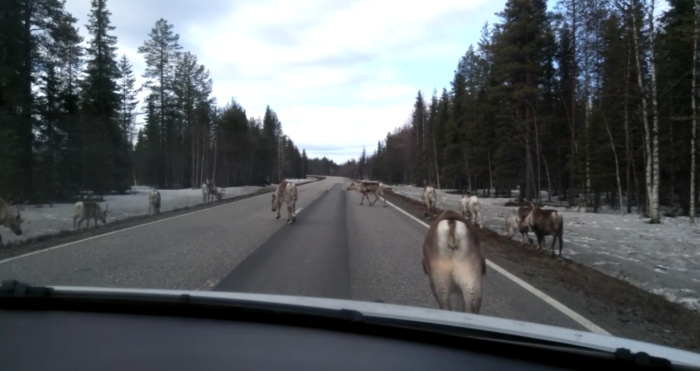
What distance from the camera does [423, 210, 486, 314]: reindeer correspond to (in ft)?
18.0

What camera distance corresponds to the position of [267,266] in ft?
32.9

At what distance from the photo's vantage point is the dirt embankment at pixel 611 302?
20.3 ft

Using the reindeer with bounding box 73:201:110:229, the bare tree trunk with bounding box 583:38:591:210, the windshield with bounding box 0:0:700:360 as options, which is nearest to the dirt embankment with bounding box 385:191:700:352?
the windshield with bounding box 0:0:700:360

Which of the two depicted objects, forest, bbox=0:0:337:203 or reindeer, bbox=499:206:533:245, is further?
forest, bbox=0:0:337:203

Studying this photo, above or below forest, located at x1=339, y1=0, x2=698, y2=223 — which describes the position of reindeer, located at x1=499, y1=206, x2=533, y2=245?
below

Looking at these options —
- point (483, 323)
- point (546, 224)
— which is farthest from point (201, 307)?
point (546, 224)

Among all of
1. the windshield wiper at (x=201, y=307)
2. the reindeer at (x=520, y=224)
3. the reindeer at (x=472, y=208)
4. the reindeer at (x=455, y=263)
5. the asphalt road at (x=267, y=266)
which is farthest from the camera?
the reindeer at (x=472, y=208)

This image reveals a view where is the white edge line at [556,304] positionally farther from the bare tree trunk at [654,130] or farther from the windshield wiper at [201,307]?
the bare tree trunk at [654,130]

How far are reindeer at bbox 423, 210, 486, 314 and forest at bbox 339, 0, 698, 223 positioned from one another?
1743 cm

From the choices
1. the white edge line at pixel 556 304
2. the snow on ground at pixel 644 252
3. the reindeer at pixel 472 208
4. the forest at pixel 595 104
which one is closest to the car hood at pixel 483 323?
the white edge line at pixel 556 304

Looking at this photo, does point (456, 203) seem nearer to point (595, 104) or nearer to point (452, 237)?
point (595, 104)

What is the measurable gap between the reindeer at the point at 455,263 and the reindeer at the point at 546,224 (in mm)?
7834

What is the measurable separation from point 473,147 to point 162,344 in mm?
48088

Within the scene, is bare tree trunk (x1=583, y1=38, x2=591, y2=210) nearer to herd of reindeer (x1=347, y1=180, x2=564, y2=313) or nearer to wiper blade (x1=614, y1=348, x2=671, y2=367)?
herd of reindeer (x1=347, y1=180, x2=564, y2=313)
